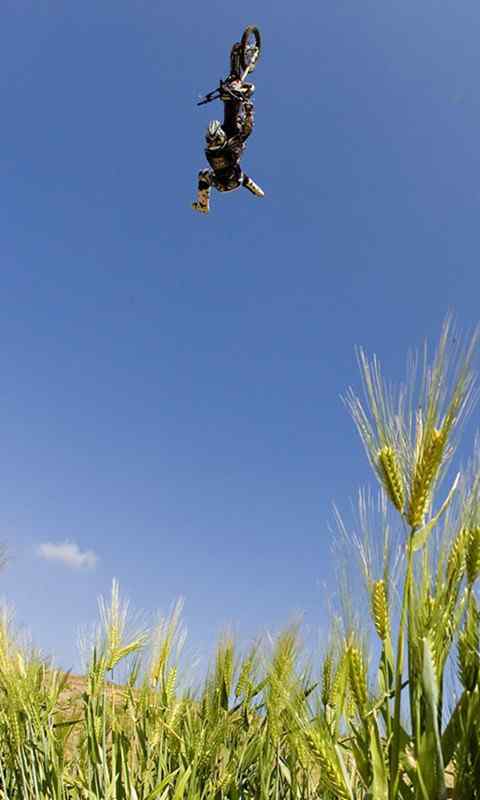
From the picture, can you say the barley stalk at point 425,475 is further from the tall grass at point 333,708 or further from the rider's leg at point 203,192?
the rider's leg at point 203,192

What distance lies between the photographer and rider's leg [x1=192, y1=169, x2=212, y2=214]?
8.38 metres

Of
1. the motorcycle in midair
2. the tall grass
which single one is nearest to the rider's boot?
the motorcycle in midair

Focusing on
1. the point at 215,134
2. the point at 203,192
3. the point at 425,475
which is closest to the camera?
the point at 425,475

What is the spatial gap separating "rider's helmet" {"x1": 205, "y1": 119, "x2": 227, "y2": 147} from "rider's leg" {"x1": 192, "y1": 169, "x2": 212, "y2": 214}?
0.55 meters

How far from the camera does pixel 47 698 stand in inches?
139

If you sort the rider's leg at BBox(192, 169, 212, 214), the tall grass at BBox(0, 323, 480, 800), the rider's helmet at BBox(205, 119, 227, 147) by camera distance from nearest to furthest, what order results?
the tall grass at BBox(0, 323, 480, 800)
the rider's helmet at BBox(205, 119, 227, 147)
the rider's leg at BBox(192, 169, 212, 214)

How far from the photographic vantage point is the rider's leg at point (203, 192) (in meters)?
8.38

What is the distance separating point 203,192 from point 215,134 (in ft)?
2.94

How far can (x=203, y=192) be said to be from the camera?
8523 millimetres

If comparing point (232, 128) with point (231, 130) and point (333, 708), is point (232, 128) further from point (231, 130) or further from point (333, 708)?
point (333, 708)

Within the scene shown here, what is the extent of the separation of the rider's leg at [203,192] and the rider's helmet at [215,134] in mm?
553

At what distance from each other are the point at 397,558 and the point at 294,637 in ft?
5.30

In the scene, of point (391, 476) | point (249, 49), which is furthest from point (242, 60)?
point (391, 476)

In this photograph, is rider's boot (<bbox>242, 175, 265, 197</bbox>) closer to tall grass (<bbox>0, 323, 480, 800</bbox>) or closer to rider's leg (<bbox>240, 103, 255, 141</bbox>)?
rider's leg (<bbox>240, 103, 255, 141</bbox>)
